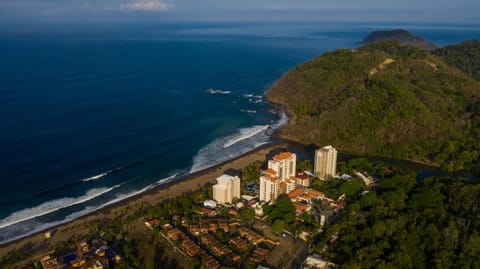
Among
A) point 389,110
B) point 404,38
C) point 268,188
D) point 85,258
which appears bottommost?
point 85,258

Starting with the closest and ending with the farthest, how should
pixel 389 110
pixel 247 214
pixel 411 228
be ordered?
pixel 411 228 < pixel 247 214 < pixel 389 110

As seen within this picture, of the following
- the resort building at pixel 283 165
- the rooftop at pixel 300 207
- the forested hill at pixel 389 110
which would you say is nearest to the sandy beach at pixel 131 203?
the resort building at pixel 283 165

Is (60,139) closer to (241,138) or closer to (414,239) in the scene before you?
(241,138)

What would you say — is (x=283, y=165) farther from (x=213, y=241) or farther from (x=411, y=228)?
(x=411, y=228)

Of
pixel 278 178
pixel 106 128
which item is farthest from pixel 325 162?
pixel 106 128

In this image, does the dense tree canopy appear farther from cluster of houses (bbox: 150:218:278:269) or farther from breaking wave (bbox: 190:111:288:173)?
breaking wave (bbox: 190:111:288:173)

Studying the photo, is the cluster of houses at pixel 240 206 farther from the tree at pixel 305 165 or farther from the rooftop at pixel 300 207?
the tree at pixel 305 165
